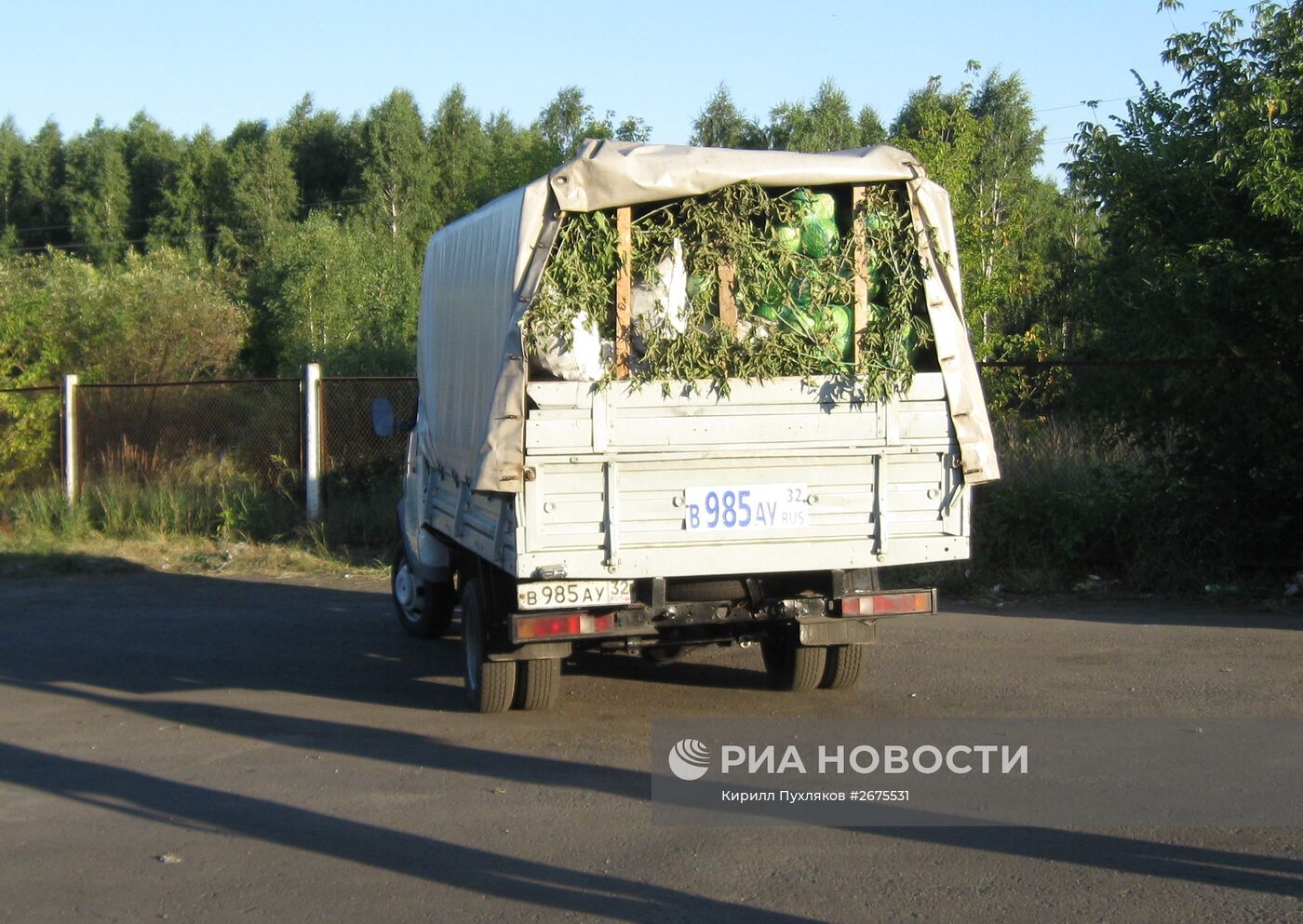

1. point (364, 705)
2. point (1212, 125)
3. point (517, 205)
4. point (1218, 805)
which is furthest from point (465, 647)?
point (1212, 125)

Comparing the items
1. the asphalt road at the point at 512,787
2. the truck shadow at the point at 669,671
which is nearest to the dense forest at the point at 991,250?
the asphalt road at the point at 512,787

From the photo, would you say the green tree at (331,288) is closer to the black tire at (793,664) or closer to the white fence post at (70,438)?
the white fence post at (70,438)

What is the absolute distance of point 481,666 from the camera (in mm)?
7148

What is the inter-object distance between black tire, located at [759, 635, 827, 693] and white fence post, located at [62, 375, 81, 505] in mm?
11936

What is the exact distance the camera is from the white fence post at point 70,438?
54.3ft

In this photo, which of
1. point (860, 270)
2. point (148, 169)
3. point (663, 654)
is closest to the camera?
point (860, 270)

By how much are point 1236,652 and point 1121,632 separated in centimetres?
93

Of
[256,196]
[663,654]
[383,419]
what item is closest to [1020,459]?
[663,654]

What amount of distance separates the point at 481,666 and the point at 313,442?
8.41 meters

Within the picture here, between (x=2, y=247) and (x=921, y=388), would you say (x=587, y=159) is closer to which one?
(x=921, y=388)

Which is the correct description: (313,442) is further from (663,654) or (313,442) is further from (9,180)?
(9,180)

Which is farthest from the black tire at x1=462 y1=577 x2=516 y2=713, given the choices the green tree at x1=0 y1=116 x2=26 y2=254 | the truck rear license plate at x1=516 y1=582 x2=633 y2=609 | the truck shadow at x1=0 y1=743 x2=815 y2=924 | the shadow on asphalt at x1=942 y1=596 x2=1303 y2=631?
the green tree at x1=0 y1=116 x2=26 y2=254

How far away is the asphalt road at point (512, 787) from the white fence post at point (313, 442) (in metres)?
4.32

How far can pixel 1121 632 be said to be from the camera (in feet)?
31.1
